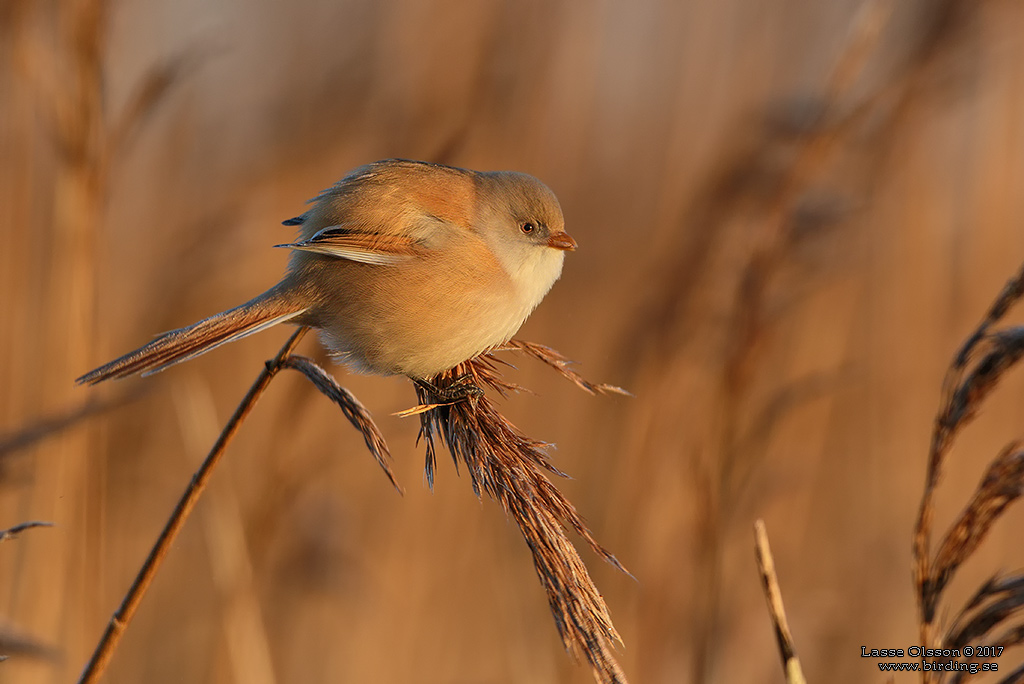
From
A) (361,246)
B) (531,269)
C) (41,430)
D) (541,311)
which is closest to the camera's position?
(41,430)

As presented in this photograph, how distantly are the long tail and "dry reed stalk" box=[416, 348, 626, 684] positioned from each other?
1.12 ft

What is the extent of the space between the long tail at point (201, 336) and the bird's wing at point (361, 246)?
0.41 ft

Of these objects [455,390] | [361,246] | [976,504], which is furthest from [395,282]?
[976,504]

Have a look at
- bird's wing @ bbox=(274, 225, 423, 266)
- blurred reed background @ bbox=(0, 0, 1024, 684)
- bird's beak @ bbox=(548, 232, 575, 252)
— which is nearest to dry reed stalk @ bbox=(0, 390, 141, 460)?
blurred reed background @ bbox=(0, 0, 1024, 684)

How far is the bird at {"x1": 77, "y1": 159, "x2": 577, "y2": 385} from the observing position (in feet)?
5.80

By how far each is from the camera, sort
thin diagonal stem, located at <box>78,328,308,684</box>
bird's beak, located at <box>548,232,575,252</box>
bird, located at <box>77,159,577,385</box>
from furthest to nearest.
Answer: bird's beak, located at <box>548,232,575,252</box> < bird, located at <box>77,159,577,385</box> < thin diagonal stem, located at <box>78,328,308,684</box>

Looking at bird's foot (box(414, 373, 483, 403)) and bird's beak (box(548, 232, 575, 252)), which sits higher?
bird's beak (box(548, 232, 575, 252))

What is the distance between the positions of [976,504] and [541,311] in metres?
2.64

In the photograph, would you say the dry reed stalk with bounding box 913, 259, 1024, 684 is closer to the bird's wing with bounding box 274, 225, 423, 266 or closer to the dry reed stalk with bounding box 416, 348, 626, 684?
the dry reed stalk with bounding box 416, 348, 626, 684

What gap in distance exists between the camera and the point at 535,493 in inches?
58.5

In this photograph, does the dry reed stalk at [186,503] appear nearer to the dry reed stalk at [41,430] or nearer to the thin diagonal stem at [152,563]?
the thin diagonal stem at [152,563]

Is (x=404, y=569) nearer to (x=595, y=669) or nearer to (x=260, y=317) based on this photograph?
(x=260, y=317)

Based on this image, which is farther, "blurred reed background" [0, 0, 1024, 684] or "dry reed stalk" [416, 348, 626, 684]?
"blurred reed background" [0, 0, 1024, 684]

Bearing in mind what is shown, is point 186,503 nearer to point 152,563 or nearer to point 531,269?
point 152,563
